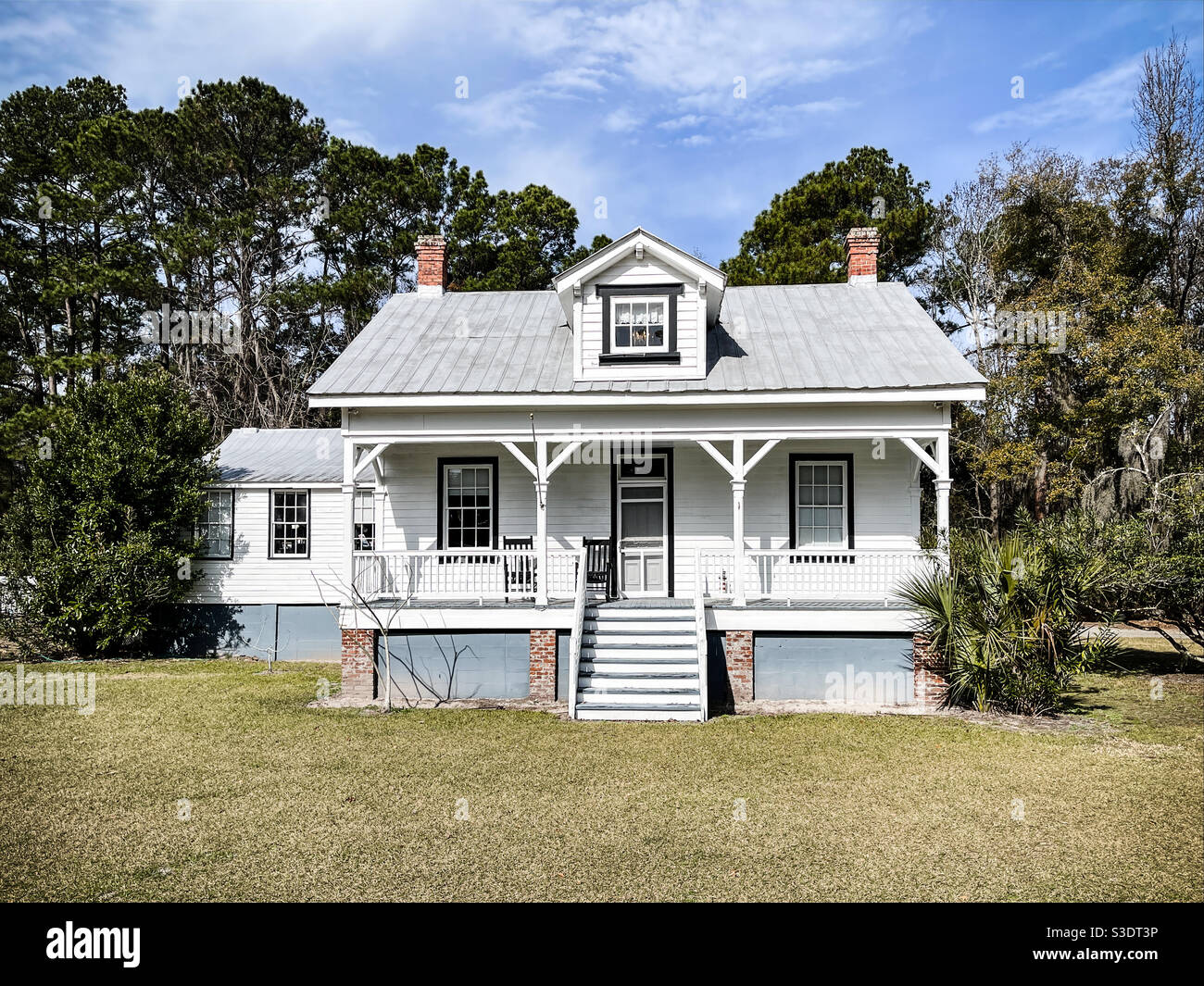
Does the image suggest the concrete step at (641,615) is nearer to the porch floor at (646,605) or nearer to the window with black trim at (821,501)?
the porch floor at (646,605)

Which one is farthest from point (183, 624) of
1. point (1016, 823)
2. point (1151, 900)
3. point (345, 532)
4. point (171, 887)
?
point (1151, 900)

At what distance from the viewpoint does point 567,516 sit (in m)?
15.3

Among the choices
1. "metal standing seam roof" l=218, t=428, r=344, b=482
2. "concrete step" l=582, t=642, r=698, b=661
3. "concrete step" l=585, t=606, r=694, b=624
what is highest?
"metal standing seam roof" l=218, t=428, r=344, b=482

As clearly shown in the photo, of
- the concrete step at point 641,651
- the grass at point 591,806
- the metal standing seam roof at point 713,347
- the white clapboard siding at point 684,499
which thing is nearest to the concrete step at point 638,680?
the concrete step at point 641,651

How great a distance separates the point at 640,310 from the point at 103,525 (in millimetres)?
11748

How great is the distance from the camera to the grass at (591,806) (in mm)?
6059

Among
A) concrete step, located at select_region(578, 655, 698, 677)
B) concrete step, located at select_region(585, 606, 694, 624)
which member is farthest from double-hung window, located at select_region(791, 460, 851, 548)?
concrete step, located at select_region(578, 655, 698, 677)

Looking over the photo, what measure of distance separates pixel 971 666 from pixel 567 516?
7.05 metres

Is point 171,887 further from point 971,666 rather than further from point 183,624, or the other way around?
point 183,624

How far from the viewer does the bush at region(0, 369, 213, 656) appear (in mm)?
16828

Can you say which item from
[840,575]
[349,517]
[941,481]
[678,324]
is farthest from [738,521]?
[349,517]

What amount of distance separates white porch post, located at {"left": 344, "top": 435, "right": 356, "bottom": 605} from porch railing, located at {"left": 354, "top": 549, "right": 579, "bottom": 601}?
0.23 metres

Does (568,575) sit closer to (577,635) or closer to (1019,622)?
(577,635)

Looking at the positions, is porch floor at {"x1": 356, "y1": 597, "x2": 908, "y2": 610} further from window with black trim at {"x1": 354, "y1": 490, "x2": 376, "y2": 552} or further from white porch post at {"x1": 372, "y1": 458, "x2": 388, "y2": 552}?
window with black trim at {"x1": 354, "y1": 490, "x2": 376, "y2": 552}
